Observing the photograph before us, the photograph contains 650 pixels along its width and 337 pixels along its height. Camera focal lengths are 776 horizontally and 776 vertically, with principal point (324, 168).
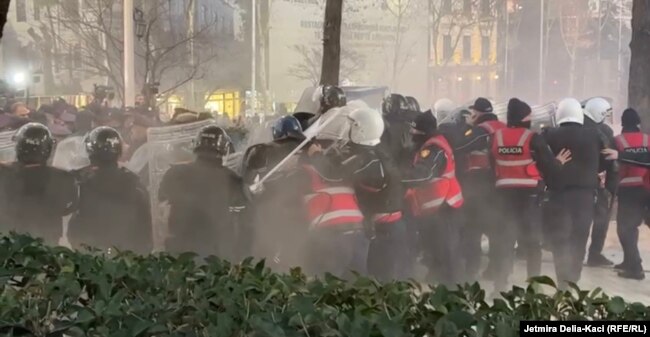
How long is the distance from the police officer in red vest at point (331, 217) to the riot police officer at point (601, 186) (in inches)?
84.7

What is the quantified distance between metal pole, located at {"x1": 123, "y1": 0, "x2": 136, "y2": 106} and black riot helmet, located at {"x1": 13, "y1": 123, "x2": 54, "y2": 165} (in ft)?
9.99

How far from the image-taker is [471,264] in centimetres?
579

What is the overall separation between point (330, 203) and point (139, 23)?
4.49 m

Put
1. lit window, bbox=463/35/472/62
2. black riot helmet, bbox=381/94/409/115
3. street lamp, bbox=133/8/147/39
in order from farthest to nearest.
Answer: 1. lit window, bbox=463/35/472/62
2. street lamp, bbox=133/8/147/39
3. black riot helmet, bbox=381/94/409/115

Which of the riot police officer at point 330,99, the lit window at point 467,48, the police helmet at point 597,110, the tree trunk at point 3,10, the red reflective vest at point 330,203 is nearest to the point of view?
the tree trunk at point 3,10

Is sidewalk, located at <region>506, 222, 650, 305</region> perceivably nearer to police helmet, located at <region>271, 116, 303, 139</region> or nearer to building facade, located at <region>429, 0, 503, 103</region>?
police helmet, located at <region>271, 116, 303, 139</region>

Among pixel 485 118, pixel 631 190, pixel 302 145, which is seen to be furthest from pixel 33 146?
pixel 631 190

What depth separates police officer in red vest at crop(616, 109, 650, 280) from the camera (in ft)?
19.5

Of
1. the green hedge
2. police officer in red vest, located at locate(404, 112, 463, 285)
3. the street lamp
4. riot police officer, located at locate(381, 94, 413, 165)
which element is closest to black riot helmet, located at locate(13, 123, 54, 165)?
riot police officer, located at locate(381, 94, 413, 165)

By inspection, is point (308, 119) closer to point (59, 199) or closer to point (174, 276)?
point (59, 199)

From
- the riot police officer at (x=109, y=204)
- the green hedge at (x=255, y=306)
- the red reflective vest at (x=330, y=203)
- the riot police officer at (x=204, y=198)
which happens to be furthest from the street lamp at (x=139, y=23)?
the green hedge at (x=255, y=306)

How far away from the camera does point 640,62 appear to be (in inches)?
316

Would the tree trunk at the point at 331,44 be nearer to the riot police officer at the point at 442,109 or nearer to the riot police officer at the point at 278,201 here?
the riot police officer at the point at 442,109

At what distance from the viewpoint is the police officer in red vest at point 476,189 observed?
18.6ft
